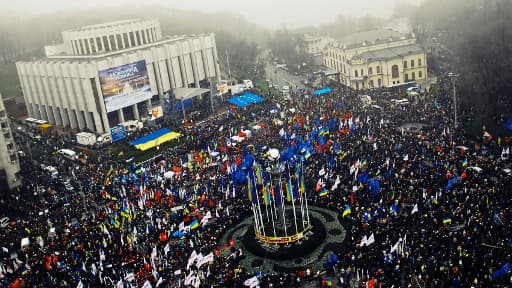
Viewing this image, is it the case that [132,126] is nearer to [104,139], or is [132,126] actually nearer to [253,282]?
[104,139]

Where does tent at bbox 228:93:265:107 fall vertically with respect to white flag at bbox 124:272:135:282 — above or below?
below

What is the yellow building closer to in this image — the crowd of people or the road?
the road

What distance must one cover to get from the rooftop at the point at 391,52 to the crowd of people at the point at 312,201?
19.4 m

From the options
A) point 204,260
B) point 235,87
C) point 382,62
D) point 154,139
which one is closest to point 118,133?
point 154,139

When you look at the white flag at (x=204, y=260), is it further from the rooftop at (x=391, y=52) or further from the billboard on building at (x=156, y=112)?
the rooftop at (x=391, y=52)

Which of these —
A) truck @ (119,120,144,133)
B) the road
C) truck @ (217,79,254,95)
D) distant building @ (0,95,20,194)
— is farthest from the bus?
the road

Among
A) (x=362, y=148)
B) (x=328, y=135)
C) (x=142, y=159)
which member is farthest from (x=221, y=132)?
(x=362, y=148)

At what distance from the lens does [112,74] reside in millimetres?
50094

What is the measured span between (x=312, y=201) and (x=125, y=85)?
30.1 m

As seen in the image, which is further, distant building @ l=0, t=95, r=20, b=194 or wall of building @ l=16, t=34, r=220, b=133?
wall of building @ l=16, t=34, r=220, b=133

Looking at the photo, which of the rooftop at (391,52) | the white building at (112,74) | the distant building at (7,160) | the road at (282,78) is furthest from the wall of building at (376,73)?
the distant building at (7,160)

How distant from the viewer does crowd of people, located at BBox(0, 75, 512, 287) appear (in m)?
20.7

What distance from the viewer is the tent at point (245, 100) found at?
178 ft

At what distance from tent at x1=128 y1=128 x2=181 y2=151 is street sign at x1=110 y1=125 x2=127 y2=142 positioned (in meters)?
3.10
